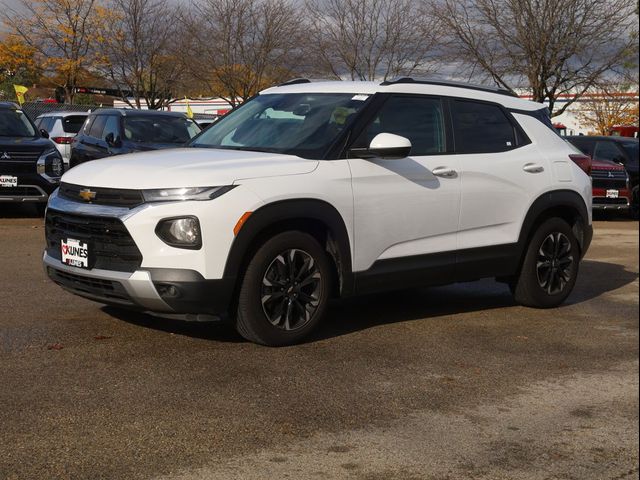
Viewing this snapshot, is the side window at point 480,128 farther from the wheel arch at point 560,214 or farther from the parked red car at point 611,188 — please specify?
the parked red car at point 611,188

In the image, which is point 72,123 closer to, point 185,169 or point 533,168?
point 533,168

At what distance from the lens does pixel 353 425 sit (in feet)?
14.5

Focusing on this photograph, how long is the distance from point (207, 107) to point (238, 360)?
56529 mm

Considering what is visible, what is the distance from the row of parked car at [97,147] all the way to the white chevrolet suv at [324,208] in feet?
18.5

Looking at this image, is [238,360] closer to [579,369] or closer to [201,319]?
[201,319]

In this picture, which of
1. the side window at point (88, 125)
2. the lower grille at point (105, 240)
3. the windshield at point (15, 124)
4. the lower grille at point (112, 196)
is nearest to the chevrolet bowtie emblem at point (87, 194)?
the lower grille at point (112, 196)

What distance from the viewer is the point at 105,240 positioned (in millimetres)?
5656

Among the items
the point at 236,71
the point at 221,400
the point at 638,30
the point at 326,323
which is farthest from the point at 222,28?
the point at 638,30

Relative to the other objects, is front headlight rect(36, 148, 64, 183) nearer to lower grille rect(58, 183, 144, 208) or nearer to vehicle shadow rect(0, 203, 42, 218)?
vehicle shadow rect(0, 203, 42, 218)

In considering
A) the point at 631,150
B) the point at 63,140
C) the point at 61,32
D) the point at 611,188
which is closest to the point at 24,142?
the point at 63,140

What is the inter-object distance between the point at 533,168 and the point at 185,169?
3060 millimetres

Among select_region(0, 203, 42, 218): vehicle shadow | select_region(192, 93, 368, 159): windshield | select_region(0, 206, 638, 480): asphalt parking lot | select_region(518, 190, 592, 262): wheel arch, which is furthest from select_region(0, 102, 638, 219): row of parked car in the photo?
select_region(0, 206, 638, 480): asphalt parking lot

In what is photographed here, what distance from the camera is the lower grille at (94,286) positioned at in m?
5.61

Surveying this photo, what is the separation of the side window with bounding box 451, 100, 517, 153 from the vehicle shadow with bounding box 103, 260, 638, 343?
4.54 ft
